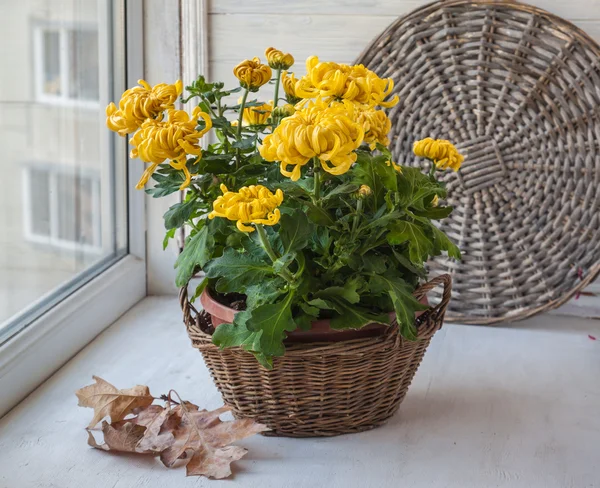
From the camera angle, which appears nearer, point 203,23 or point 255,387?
point 255,387

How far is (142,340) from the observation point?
1471 millimetres

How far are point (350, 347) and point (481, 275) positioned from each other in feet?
1.97

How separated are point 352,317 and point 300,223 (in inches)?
5.4

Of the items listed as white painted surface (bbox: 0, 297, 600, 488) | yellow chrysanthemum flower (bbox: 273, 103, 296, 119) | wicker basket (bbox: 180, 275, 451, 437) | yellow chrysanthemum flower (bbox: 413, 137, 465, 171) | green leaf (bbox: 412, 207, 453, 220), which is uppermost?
yellow chrysanthemum flower (bbox: 273, 103, 296, 119)

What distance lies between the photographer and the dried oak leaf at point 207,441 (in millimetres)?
1000

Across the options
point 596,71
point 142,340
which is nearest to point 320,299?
point 142,340

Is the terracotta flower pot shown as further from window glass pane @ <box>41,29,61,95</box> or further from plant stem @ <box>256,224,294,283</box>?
window glass pane @ <box>41,29,61,95</box>

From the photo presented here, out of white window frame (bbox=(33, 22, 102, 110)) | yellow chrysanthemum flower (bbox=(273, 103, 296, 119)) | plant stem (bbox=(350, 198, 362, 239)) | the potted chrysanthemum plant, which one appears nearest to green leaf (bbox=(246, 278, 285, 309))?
the potted chrysanthemum plant

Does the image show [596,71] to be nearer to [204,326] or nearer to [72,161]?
[204,326]

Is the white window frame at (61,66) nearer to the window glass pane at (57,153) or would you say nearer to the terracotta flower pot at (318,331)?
the window glass pane at (57,153)

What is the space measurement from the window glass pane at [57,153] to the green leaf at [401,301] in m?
0.61

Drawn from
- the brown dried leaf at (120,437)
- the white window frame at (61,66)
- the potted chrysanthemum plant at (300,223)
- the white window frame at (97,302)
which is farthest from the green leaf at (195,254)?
the white window frame at (61,66)

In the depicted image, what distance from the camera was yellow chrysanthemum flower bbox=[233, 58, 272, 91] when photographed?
3.31ft

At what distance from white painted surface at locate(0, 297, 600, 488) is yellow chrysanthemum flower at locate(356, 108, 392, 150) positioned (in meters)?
0.40
